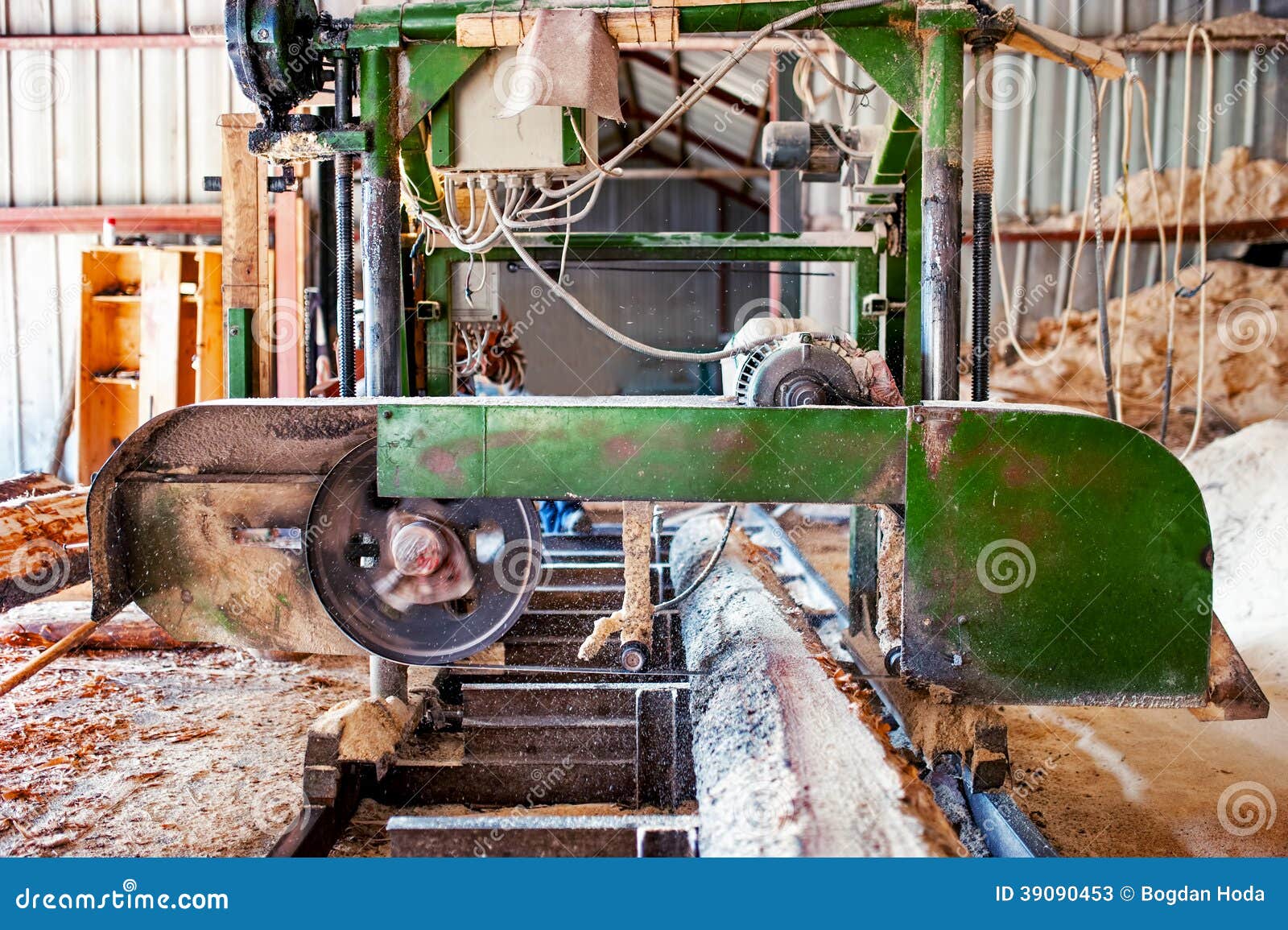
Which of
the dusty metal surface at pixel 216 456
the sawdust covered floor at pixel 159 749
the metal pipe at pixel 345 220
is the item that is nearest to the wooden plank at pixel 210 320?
the sawdust covered floor at pixel 159 749

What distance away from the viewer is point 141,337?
24.3 feet

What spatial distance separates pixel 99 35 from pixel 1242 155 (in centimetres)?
953

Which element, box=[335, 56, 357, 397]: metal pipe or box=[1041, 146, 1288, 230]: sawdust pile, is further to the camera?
box=[1041, 146, 1288, 230]: sawdust pile

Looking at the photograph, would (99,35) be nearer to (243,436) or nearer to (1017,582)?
(243,436)

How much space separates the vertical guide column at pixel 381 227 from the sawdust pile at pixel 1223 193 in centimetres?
618

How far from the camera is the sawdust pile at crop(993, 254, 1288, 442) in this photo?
6945 mm

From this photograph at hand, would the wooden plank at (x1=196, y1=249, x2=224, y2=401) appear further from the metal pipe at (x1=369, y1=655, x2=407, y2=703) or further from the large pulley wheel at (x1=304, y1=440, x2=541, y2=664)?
the large pulley wheel at (x1=304, y1=440, x2=541, y2=664)

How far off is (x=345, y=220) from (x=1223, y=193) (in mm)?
6839

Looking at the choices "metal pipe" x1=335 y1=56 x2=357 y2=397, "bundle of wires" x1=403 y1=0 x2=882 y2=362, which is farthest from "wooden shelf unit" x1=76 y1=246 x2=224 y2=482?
"bundle of wires" x1=403 y1=0 x2=882 y2=362

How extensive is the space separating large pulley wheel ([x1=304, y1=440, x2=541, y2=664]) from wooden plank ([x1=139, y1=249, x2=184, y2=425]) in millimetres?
5755

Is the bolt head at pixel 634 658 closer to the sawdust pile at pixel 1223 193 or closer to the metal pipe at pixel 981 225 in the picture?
the metal pipe at pixel 981 225

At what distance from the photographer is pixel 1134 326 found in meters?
7.34

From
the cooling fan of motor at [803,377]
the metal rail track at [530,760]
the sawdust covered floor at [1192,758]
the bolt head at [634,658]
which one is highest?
the cooling fan of motor at [803,377]

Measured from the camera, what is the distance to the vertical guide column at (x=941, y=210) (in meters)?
2.29
